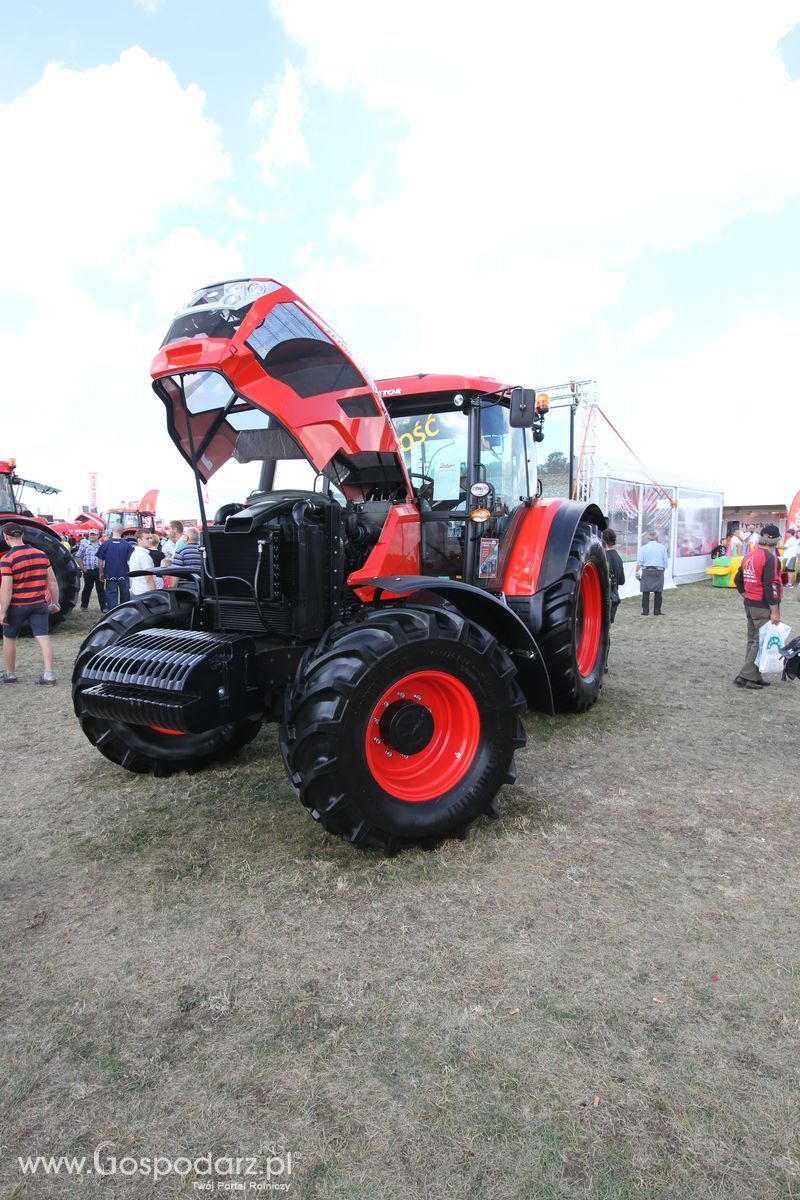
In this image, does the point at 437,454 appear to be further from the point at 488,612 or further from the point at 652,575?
the point at 652,575

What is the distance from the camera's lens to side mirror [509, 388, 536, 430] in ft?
13.3

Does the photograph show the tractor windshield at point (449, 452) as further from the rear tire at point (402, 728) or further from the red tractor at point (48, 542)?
the red tractor at point (48, 542)

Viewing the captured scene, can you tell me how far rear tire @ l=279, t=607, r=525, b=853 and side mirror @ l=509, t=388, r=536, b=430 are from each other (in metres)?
1.47

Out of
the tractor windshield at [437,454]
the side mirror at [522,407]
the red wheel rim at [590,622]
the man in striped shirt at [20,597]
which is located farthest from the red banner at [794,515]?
the man in striped shirt at [20,597]

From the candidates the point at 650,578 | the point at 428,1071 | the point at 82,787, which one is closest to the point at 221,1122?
the point at 428,1071

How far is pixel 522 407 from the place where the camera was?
13.4 ft

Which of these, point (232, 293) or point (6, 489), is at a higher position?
point (232, 293)

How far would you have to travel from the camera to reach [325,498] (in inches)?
147

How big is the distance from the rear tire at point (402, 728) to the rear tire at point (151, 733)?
3.66 ft

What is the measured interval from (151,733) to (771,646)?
202 inches

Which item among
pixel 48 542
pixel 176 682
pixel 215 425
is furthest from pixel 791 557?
pixel 176 682

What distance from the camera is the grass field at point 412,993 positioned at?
5.51ft

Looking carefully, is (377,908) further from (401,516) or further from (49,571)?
(49,571)

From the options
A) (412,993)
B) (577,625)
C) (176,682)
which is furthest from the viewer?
(577,625)
